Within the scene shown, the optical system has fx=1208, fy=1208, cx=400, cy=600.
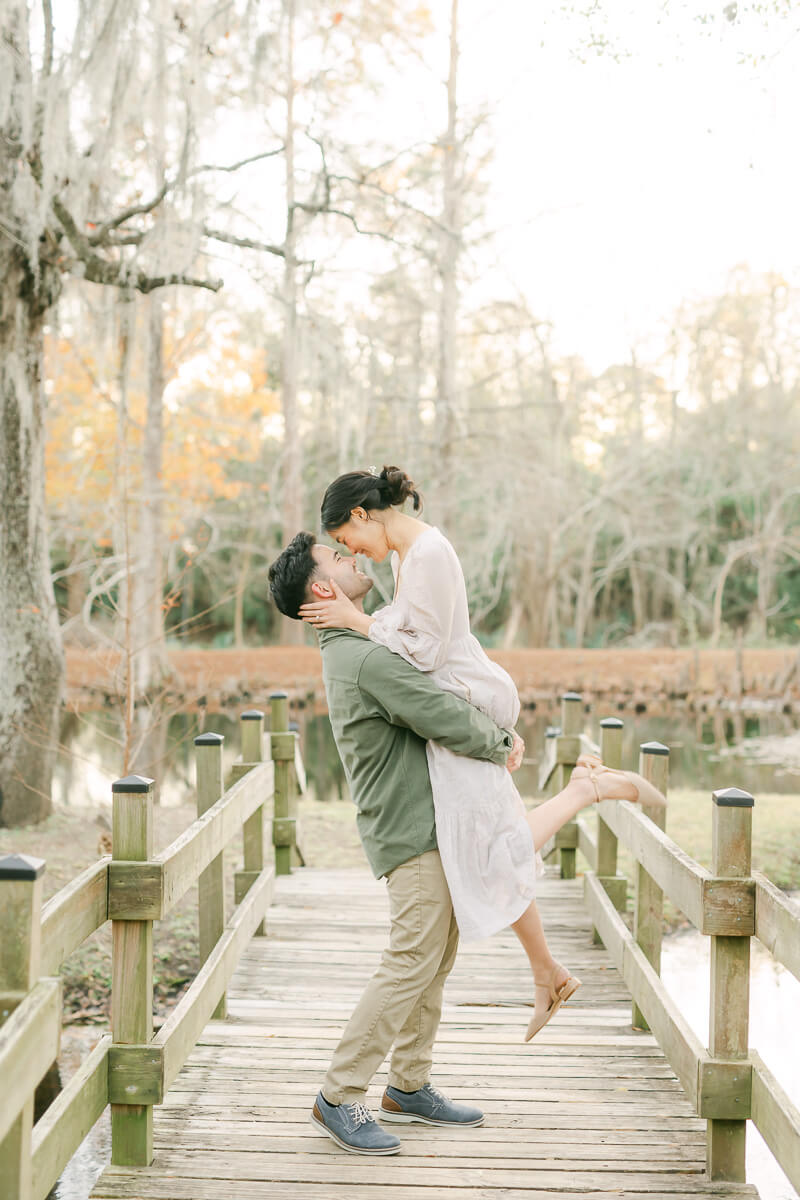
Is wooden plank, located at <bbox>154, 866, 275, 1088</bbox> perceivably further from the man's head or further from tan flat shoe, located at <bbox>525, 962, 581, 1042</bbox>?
the man's head

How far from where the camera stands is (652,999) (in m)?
3.70

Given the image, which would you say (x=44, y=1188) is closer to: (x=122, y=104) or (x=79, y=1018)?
(x=79, y=1018)

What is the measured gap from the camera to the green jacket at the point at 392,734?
303 centimetres

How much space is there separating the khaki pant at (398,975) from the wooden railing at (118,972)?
0.46 meters

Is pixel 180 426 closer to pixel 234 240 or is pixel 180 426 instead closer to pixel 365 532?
pixel 234 240

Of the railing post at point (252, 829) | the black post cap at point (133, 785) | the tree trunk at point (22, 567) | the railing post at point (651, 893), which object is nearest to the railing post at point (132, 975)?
the black post cap at point (133, 785)

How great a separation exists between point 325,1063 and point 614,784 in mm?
1255

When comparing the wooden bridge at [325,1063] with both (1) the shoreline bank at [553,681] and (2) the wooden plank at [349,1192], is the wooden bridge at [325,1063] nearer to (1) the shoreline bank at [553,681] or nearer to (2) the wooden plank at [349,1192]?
(2) the wooden plank at [349,1192]

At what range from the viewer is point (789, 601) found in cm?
3319

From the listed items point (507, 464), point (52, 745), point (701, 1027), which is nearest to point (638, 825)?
point (701, 1027)

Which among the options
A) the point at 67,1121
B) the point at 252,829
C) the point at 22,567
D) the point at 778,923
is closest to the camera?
Answer: the point at 67,1121

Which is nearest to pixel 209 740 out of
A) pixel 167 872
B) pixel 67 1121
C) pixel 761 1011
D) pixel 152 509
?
pixel 167 872

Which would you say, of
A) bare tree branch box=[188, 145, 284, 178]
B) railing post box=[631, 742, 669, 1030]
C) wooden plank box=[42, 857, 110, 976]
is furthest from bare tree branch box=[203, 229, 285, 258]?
wooden plank box=[42, 857, 110, 976]

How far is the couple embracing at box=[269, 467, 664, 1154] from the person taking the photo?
120 inches
